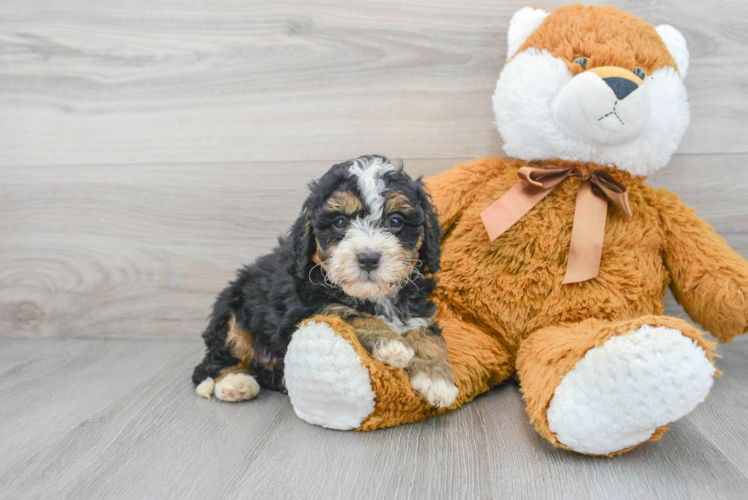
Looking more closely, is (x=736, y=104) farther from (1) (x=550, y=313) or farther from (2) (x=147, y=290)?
(2) (x=147, y=290)

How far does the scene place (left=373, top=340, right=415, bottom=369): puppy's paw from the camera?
1.38 metres

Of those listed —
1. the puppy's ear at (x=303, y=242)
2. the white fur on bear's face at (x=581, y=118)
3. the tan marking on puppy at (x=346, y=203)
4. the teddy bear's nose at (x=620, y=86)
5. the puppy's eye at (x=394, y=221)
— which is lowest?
the puppy's ear at (x=303, y=242)

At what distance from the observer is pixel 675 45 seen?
179cm

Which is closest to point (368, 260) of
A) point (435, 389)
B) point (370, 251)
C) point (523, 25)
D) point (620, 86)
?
point (370, 251)

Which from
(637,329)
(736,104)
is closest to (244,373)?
(637,329)

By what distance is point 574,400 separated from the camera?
1251mm

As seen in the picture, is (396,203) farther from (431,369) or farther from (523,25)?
(523,25)

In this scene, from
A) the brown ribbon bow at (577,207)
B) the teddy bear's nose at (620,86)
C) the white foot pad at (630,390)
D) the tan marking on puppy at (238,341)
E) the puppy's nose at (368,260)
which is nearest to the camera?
the white foot pad at (630,390)

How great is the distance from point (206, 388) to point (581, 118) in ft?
4.79

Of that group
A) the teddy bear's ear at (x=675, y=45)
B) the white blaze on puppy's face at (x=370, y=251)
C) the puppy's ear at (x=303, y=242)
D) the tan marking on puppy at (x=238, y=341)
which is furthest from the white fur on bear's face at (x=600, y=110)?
the tan marking on puppy at (x=238, y=341)

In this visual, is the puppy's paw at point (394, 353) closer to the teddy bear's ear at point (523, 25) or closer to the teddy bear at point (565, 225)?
the teddy bear at point (565, 225)

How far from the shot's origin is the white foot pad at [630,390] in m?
1.18

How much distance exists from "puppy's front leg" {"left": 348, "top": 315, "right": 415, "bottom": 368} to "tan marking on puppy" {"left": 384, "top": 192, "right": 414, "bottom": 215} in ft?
1.05

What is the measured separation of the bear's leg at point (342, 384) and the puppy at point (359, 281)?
0.05 meters
